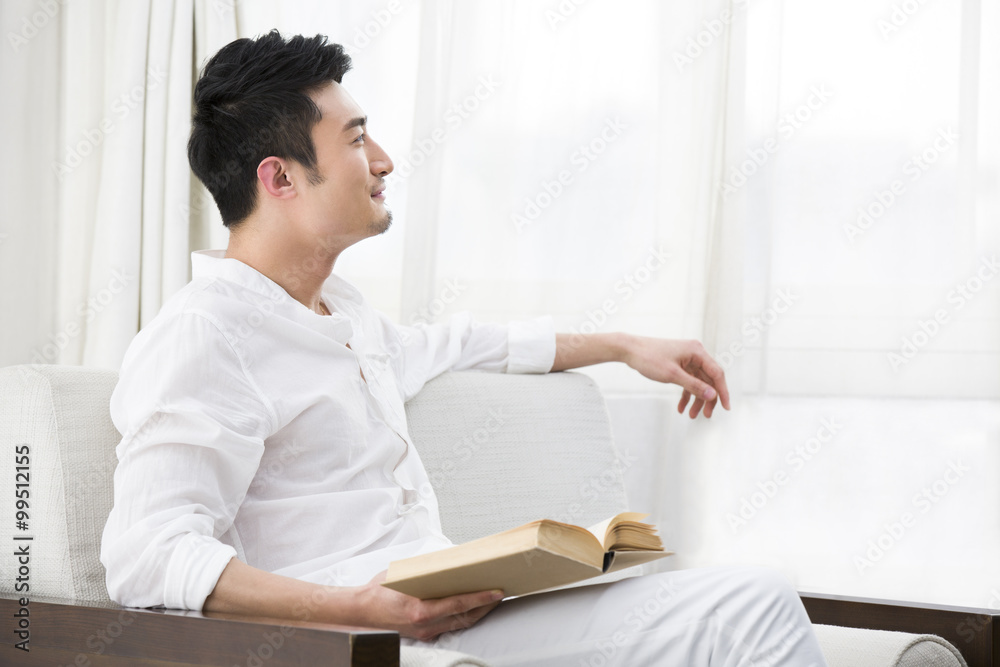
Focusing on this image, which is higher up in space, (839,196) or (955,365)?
(839,196)

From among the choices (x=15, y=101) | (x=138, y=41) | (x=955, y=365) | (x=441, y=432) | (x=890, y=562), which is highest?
(x=138, y=41)

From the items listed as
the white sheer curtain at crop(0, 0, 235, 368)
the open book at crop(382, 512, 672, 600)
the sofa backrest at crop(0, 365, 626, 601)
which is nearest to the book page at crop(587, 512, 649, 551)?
the open book at crop(382, 512, 672, 600)

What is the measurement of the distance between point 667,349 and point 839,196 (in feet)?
1.96

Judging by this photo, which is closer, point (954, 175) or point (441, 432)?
point (441, 432)

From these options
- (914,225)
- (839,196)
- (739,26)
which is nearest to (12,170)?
(739,26)

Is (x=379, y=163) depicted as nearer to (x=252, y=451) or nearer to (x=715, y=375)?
(x=252, y=451)

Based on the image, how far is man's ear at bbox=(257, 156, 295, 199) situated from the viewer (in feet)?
4.36

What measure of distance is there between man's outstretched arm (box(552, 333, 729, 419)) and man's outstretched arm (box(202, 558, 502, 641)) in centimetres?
77

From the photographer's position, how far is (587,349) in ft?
5.70

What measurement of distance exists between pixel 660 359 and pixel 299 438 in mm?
750

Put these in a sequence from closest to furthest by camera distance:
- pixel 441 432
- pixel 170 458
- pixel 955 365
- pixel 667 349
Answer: pixel 170 458
pixel 441 432
pixel 667 349
pixel 955 365

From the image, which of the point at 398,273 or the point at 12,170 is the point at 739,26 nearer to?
the point at 398,273

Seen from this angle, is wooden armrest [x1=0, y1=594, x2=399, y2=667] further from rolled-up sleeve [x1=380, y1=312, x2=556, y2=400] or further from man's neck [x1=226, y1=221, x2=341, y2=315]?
rolled-up sleeve [x1=380, y1=312, x2=556, y2=400]

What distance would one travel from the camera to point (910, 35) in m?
1.95
